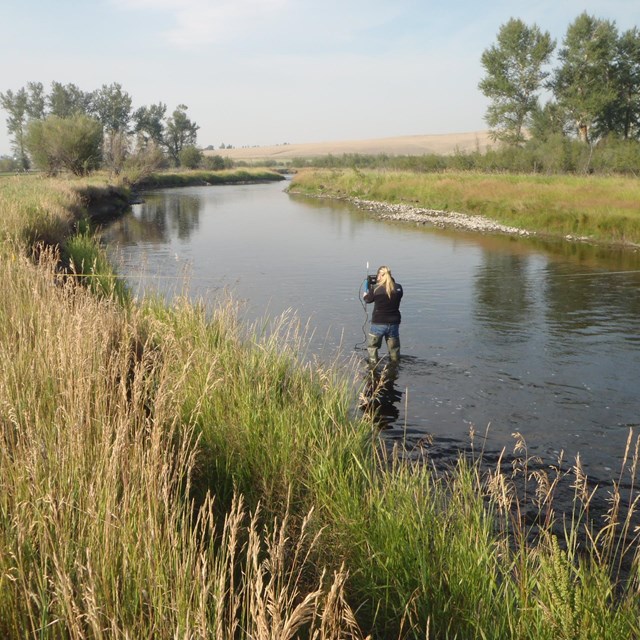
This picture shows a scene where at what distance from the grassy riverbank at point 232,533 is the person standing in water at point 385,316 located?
429 cm

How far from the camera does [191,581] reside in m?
2.47

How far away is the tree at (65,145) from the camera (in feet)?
171

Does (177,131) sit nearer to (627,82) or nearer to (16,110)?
(16,110)

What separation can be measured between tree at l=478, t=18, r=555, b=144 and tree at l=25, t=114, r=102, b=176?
33234 millimetres

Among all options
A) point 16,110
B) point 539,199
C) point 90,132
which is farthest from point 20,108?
point 539,199

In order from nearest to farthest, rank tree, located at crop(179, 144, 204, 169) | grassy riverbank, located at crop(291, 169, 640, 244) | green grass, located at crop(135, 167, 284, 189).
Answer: grassy riverbank, located at crop(291, 169, 640, 244) < green grass, located at crop(135, 167, 284, 189) < tree, located at crop(179, 144, 204, 169)

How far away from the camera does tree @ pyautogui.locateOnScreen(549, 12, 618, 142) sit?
1817 inches

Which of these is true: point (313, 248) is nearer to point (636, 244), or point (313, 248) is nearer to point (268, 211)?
point (636, 244)

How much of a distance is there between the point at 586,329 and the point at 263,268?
9994mm

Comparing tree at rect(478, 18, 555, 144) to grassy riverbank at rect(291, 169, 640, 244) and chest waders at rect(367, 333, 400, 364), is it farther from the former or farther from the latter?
chest waders at rect(367, 333, 400, 364)

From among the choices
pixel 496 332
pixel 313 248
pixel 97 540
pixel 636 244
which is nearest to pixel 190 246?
pixel 313 248

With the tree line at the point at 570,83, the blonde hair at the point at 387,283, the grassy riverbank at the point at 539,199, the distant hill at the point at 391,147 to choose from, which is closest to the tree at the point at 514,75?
the tree line at the point at 570,83

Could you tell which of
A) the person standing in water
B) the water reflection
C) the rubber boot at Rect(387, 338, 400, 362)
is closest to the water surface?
the water reflection

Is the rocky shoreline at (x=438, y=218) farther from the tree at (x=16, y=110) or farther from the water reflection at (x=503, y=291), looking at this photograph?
the tree at (x=16, y=110)
